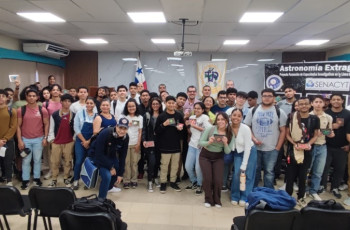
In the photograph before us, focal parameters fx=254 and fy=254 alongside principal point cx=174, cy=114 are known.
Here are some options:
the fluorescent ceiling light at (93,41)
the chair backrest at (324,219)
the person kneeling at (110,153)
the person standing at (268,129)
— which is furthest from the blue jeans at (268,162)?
the fluorescent ceiling light at (93,41)

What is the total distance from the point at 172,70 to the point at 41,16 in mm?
5040

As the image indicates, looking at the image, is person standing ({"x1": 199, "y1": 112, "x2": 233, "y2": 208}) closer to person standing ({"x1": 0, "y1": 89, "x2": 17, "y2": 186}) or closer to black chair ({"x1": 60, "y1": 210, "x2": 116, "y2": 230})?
black chair ({"x1": 60, "y1": 210, "x2": 116, "y2": 230})

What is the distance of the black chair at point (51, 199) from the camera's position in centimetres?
220

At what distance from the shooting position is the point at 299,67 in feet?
20.8

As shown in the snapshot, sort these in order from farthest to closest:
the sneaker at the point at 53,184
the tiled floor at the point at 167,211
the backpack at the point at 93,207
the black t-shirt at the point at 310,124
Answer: the sneaker at the point at 53,184, the black t-shirt at the point at 310,124, the tiled floor at the point at 167,211, the backpack at the point at 93,207

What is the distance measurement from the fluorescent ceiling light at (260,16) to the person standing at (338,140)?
62.7 inches

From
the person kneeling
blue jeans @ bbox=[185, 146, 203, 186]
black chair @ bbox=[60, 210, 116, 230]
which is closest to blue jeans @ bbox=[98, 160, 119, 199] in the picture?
the person kneeling

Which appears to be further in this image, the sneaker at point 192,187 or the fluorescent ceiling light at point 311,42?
the fluorescent ceiling light at point 311,42

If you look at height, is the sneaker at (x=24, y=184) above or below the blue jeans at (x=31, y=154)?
below

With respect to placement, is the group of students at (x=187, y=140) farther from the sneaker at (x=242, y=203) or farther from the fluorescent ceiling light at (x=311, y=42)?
the fluorescent ceiling light at (x=311, y=42)

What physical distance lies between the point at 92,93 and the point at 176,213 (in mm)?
5907

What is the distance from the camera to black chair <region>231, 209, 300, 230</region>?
6.45 ft

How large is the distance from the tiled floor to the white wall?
5343 millimetres

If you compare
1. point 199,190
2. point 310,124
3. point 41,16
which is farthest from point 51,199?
point 41,16
